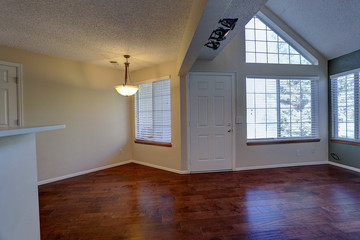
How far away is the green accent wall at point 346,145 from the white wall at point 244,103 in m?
0.13

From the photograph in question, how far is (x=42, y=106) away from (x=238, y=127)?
3856 millimetres

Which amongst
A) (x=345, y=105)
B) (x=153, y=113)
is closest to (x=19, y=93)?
(x=153, y=113)

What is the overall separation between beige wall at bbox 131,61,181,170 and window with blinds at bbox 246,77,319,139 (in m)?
1.58

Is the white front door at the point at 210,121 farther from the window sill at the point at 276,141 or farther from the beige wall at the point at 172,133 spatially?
the window sill at the point at 276,141

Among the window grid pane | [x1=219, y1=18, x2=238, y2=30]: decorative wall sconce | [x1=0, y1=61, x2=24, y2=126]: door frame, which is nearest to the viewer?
[x1=219, y1=18, x2=238, y2=30]: decorative wall sconce

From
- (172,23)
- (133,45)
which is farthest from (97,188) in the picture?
(172,23)

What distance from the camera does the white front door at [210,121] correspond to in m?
3.27

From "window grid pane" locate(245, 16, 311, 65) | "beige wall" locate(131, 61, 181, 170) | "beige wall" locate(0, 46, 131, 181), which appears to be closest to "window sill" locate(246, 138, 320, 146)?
"beige wall" locate(131, 61, 181, 170)

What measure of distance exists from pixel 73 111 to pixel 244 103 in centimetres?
363

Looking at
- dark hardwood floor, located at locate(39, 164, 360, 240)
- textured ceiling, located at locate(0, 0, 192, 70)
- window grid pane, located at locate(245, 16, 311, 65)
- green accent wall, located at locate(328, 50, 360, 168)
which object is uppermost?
window grid pane, located at locate(245, 16, 311, 65)

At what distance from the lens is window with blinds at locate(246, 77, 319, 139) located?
349cm

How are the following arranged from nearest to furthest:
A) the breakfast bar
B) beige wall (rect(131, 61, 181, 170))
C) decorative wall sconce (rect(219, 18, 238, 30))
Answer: the breakfast bar → decorative wall sconce (rect(219, 18, 238, 30)) → beige wall (rect(131, 61, 181, 170))

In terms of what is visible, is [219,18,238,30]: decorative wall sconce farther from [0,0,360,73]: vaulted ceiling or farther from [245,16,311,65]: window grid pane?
[245,16,311,65]: window grid pane

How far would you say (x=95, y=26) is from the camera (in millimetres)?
2070
